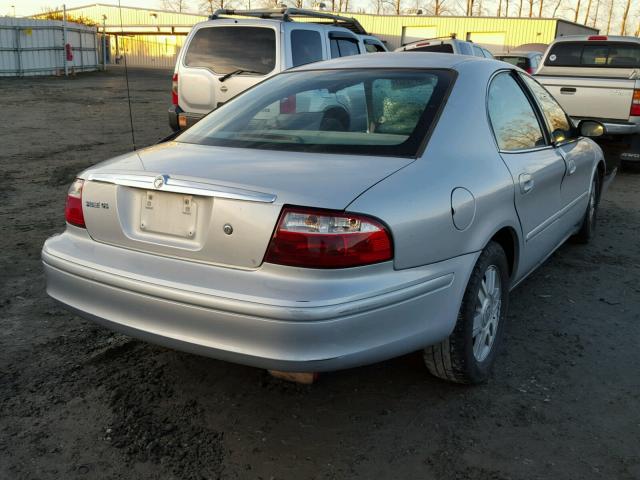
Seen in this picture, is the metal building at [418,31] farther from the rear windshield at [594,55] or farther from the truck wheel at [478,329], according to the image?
the truck wheel at [478,329]

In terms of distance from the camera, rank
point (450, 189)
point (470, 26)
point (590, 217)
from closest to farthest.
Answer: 1. point (450, 189)
2. point (590, 217)
3. point (470, 26)

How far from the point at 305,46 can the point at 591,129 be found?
4885 millimetres

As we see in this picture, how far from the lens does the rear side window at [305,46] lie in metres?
8.38

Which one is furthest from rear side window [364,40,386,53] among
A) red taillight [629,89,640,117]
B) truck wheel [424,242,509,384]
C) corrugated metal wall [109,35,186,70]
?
corrugated metal wall [109,35,186,70]

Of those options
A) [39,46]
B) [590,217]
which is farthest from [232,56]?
[39,46]

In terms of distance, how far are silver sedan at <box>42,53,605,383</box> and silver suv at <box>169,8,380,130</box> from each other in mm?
4972

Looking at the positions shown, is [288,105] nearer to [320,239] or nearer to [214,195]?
[214,195]

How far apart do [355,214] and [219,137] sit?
115cm

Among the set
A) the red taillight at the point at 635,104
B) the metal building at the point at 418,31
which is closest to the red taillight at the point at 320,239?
the red taillight at the point at 635,104

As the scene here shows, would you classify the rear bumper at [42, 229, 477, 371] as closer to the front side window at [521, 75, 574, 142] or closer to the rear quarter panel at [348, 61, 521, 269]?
the rear quarter panel at [348, 61, 521, 269]

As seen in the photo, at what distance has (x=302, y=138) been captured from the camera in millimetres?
3006

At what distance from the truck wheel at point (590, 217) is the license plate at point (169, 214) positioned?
12.5ft

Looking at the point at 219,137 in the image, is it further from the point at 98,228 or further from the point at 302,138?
the point at 98,228

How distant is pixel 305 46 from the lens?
8.62 metres
